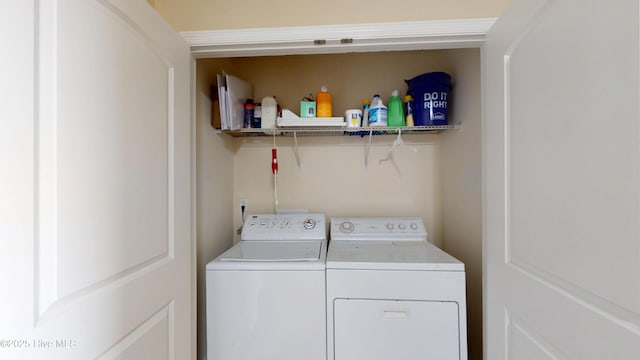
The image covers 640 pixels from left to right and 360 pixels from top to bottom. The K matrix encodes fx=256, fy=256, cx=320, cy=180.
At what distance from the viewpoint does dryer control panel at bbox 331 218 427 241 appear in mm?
1845

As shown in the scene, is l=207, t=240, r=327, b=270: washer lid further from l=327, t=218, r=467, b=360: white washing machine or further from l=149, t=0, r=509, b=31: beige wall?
l=149, t=0, r=509, b=31: beige wall

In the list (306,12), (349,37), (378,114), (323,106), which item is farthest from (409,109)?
(306,12)

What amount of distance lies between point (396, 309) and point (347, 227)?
70 cm

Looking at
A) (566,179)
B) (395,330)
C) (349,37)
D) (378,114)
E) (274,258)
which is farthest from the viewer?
(378,114)

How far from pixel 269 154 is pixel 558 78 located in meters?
1.81

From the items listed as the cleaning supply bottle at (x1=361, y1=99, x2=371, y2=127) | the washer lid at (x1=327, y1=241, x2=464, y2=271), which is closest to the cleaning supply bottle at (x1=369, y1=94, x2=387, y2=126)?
the cleaning supply bottle at (x1=361, y1=99, x2=371, y2=127)

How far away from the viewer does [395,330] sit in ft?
4.29

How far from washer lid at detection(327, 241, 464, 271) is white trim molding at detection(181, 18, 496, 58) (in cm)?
106

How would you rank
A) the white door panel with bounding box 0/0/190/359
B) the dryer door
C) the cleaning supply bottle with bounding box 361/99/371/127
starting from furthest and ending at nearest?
1. the cleaning supply bottle with bounding box 361/99/371/127
2. the dryer door
3. the white door panel with bounding box 0/0/190/359

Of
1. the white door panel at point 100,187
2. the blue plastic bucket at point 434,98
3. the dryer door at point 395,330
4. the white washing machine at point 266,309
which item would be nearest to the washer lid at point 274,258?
the white washing machine at point 266,309

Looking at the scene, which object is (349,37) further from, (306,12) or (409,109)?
(409,109)

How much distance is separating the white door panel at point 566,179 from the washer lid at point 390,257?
331 mm

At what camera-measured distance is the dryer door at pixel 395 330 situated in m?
1.28

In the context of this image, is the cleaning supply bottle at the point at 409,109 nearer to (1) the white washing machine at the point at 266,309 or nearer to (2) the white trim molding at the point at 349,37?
(2) the white trim molding at the point at 349,37
